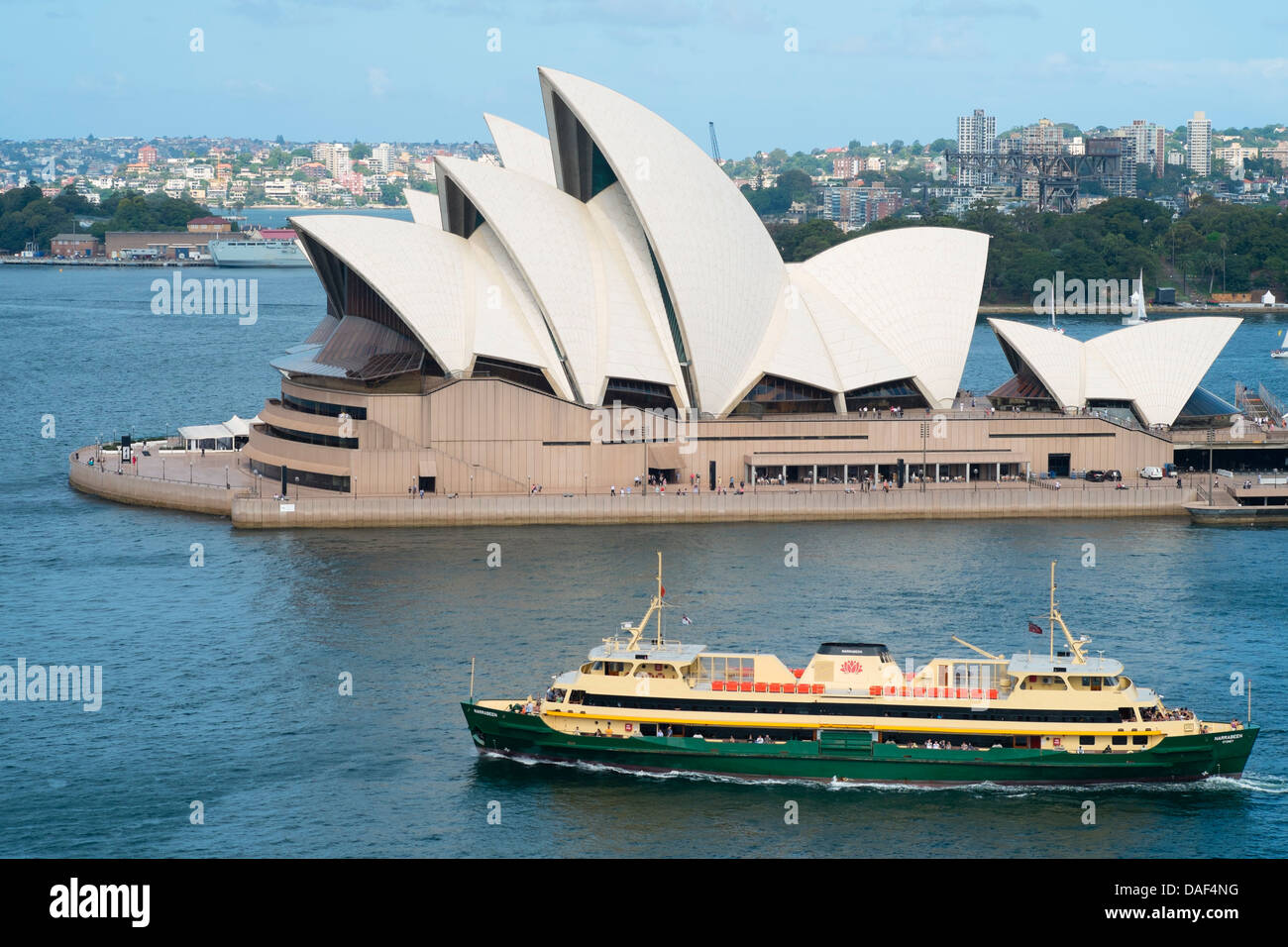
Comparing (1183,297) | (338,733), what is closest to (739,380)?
(338,733)

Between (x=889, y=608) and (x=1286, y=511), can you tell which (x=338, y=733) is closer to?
(x=889, y=608)

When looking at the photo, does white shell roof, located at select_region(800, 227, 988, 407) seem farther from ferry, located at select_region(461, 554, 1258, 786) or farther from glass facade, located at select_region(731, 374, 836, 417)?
ferry, located at select_region(461, 554, 1258, 786)

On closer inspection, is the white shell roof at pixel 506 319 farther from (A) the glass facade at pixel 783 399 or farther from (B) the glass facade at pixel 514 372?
(A) the glass facade at pixel 783 399

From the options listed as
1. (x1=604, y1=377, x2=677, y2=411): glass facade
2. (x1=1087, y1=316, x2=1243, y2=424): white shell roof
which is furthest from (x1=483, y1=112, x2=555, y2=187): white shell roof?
(x1=1087, y1=316, x2=1243, y2=424): white shell roof

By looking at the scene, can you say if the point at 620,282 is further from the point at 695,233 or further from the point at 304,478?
the point at 304,478

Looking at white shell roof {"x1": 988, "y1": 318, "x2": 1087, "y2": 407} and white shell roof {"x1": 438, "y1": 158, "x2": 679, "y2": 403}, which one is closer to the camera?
white shell roof {"x1": 438, "y1": 158, "x2": 679, "y2": 403}

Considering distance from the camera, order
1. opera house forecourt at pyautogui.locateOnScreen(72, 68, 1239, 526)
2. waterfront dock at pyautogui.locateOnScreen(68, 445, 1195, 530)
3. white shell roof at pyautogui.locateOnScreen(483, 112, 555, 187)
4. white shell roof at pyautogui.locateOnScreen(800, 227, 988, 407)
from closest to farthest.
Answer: waterfront dock at pyautogui.locateOnScreen(68, 445, 1195, 530), opera house forecourt at pyautogui.locateOnScreen(72, 68, 1239, 526), white shell roof at pyautogui.locateOnScreen(800, 227, 988, 407), white shell roof at pyautogui.locateOnScreen(483, 112, 555, 187)
